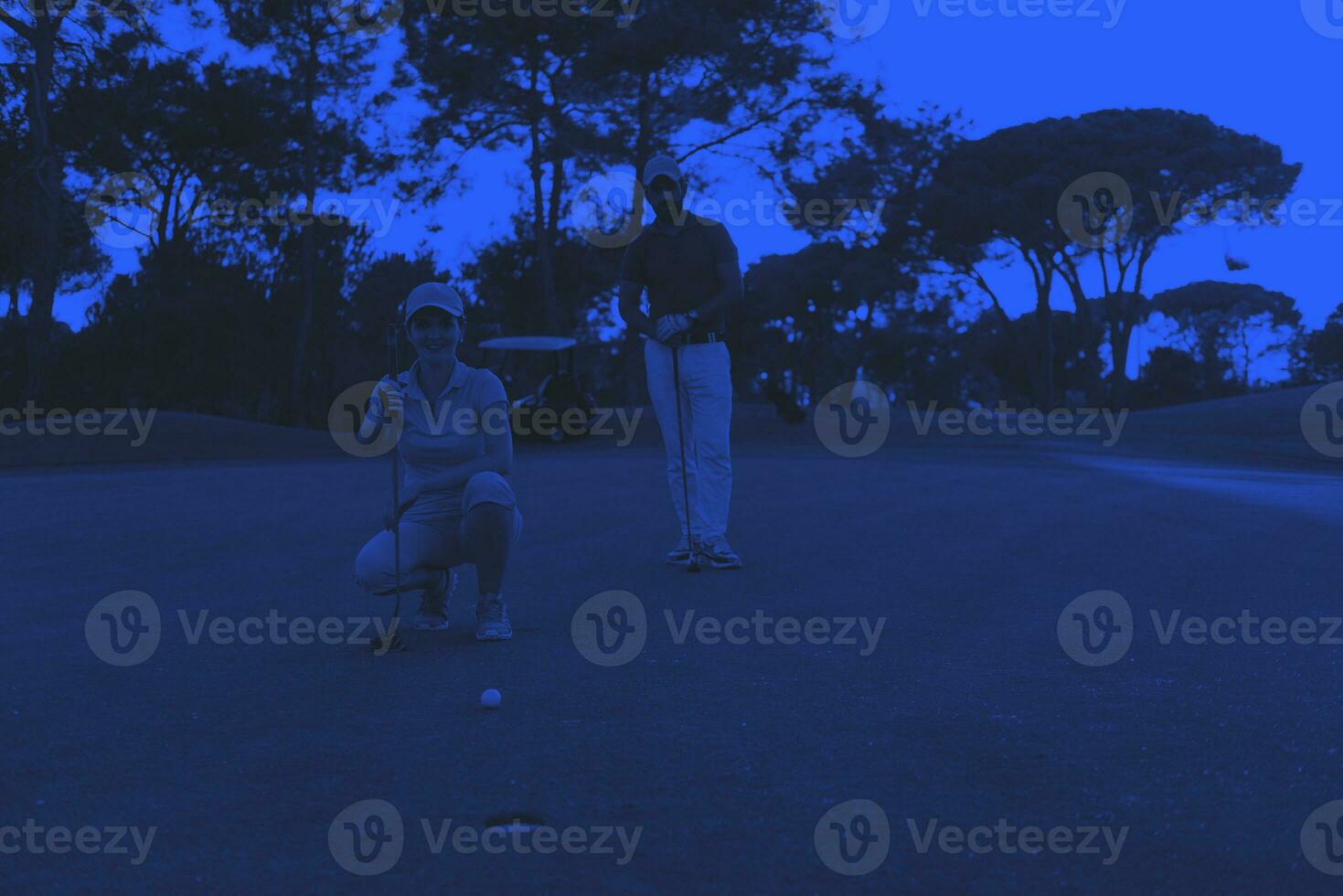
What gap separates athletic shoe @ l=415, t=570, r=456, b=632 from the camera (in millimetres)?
6242

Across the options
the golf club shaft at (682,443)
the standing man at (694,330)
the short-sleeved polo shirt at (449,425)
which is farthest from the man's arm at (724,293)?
the short-sleeved polo shirt at (449,425)

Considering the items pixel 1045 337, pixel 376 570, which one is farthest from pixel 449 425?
pixel 1045 337

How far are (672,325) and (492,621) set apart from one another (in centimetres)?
262

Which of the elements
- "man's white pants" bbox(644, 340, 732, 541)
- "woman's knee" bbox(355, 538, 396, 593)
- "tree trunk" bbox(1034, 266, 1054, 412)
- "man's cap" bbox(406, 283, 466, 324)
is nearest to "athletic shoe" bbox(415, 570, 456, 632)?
"woman's knee" bbox(355, 538, 396, 593)

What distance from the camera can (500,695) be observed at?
4.77m

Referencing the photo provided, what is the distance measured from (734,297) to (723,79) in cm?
2473

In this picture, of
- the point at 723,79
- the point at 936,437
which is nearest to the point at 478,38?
the point at 723,79

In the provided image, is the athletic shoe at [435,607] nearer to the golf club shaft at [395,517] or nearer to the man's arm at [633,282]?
the golf club shaft at [395,517]

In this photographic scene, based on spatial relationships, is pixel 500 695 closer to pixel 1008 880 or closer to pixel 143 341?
pixel 1008 880

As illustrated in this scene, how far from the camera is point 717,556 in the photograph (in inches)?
326

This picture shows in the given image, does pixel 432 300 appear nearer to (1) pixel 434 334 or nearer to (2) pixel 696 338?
(1) pixel 434 334

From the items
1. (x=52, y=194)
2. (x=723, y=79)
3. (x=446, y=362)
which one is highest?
(x=723, y=79)

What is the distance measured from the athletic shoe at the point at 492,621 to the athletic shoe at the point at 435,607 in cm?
30

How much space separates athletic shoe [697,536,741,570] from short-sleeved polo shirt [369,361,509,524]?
8.10ft
